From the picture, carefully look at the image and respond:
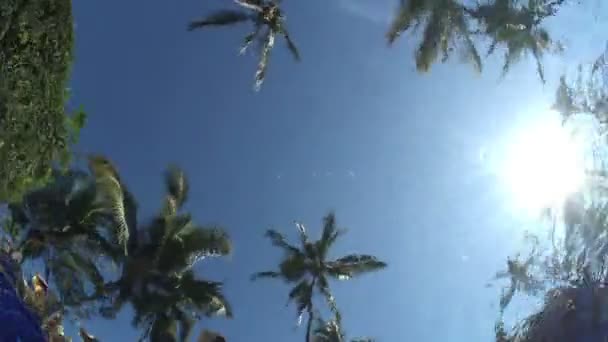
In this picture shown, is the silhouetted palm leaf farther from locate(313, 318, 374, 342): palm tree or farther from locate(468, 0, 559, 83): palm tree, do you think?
locate(313, 318, 374, 342): palm tree

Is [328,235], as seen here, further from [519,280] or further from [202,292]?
[519,280]

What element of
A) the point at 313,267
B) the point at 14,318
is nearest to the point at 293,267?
the point at 313,267

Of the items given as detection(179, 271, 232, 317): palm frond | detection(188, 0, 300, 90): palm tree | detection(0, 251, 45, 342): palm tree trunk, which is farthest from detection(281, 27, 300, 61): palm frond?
detection(0, 251, 45, 342): palm tree trunk

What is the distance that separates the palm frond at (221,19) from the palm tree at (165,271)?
6.37 metres

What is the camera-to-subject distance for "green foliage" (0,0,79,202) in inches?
344

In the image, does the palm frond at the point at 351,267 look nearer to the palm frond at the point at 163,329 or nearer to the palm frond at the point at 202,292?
the palm frond at the point at 202,292

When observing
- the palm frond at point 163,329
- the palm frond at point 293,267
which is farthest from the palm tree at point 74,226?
the palm frond at point 293,267

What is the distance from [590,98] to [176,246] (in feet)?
46.8

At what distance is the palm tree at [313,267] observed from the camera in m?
28.5

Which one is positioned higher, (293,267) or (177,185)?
(177,185)

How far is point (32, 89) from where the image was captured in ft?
29.7

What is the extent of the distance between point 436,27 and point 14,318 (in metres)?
15.7

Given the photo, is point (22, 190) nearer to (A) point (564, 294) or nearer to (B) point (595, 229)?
(A) point (564, 294)

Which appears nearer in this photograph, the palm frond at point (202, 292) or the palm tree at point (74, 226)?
the palm tree at point (74, 226)
